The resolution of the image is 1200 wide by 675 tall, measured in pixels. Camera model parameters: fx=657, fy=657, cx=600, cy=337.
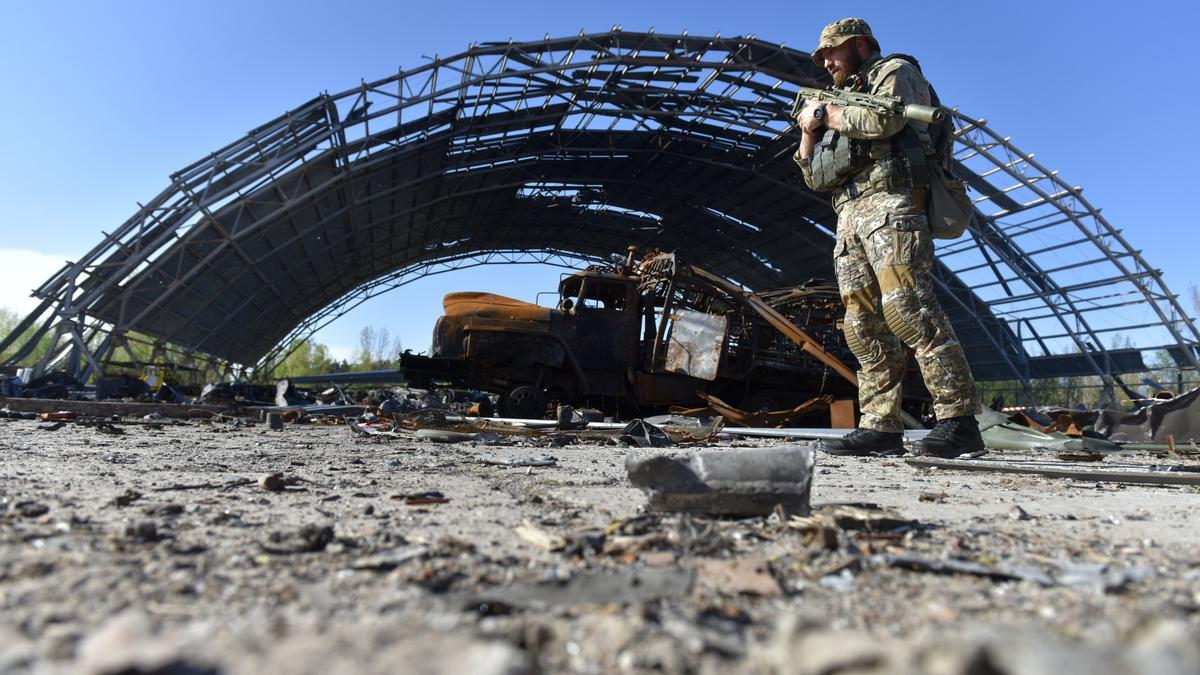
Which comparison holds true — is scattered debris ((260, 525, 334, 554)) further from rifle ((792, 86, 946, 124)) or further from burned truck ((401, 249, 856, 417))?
burned truck ((401, 249, 856, 417))

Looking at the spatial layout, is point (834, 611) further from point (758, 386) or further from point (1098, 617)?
point (758, 386)

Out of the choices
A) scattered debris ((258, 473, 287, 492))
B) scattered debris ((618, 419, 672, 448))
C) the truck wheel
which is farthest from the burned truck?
scattered debris ((258, 473, 287, 492))

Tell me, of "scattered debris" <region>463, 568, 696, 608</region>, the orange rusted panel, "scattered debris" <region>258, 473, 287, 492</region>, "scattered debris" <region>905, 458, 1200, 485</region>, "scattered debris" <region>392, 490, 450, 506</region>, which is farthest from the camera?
the orange rusted panel

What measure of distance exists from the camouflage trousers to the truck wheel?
5.49 m

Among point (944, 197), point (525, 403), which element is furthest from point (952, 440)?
point (525, 403)

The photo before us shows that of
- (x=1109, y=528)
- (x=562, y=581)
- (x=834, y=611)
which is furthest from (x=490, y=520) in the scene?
(x=1109, y=528)

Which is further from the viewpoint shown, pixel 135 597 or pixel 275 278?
pixel 275 278

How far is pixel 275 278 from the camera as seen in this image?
22.4 m

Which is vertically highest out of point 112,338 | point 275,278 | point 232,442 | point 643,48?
point 643,48

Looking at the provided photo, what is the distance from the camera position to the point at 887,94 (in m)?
3.59

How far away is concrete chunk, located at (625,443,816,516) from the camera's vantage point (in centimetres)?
159

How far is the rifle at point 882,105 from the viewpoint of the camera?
3340mm

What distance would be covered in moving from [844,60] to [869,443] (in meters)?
2.37

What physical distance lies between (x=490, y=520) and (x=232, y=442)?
348 cm
